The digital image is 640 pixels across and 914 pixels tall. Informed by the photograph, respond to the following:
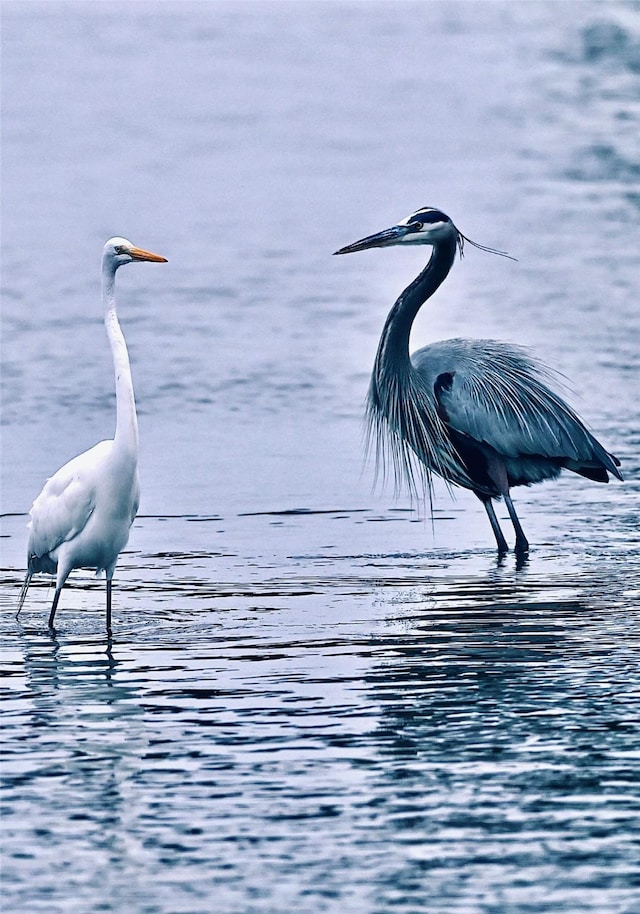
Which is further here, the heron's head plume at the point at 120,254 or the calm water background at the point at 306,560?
the heron's head plume at the point at 120,254

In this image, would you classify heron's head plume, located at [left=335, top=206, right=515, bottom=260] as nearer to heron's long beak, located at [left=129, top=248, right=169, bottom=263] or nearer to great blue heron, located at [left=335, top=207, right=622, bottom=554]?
great blue heron, located at [left=335, top=207, right=622, bottom=554]

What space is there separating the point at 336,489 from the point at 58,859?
7.61 meters

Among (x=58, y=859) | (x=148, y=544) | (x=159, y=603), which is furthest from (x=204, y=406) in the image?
(x=58, y=859)

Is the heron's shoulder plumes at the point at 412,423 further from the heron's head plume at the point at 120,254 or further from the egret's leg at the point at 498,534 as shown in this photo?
the heron's head plume at the point at 120,254

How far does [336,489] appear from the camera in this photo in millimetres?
14195

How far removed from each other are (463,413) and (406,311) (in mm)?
762

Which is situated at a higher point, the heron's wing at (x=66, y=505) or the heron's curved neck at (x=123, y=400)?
the heron's curved neck at (x=123, y=400)

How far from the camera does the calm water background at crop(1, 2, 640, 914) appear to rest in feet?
22.5

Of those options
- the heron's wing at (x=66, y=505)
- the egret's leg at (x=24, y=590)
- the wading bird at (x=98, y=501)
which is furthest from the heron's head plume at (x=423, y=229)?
the egret's leg at (x=24, y=590)

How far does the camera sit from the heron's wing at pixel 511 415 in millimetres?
12641

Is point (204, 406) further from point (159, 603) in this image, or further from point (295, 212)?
point (295, 212)

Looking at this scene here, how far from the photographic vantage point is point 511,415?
41.5 feet

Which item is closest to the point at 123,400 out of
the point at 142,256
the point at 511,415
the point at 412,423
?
the point at 142,256

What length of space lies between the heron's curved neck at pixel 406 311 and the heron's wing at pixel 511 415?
0.31 metres
